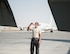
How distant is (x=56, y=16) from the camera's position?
1645cm

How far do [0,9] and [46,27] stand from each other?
6241cm

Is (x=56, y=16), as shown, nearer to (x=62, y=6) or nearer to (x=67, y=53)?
(x=62, y=6)

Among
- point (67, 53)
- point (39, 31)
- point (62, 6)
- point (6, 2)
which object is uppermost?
point (6, 2)

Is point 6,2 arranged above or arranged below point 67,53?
above

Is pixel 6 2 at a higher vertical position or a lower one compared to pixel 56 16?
higher

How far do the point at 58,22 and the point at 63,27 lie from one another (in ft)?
1.77

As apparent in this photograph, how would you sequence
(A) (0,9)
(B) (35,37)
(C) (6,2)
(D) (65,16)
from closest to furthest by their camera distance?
1. (B) (35,37)
2. (D) (65,16)
3. (A) (0,9)
4. (C) (6,2)

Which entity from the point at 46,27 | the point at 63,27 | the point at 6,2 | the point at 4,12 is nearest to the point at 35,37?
the point at 63,27

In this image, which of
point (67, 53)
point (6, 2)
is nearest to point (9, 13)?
point (6, 2)

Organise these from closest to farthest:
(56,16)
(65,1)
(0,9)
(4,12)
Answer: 1. (65,1)
2. (56,16)
3. (0,9)
4. (4,12)

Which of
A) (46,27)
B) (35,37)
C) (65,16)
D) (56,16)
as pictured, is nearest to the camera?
(35,37)

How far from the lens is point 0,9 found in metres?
33.2

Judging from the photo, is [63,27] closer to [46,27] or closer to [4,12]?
[4,12]

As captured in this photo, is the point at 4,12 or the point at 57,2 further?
the point at 4,12
